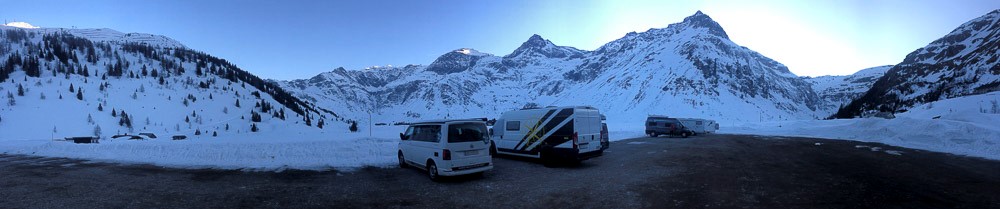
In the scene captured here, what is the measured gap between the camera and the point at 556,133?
1670cm

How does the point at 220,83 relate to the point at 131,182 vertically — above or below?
above

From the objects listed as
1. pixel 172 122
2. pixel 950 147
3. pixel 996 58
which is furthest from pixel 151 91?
pixel 996 58

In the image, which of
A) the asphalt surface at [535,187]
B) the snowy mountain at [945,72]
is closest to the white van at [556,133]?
the asphalt surface at [535,187]

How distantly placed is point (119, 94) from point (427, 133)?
288ft

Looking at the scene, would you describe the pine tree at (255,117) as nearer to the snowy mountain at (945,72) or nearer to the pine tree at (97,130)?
the pine tree at (97,130)

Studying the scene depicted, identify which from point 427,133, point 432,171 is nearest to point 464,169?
point 432,171

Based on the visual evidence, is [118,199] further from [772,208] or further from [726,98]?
[726,98]

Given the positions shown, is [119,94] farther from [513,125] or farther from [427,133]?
[427,133]

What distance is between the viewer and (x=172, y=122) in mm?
69062

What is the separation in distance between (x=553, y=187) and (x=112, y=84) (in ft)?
328

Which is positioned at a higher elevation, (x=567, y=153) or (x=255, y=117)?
(x=255, y=117)

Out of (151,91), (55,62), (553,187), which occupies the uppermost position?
(55,62)

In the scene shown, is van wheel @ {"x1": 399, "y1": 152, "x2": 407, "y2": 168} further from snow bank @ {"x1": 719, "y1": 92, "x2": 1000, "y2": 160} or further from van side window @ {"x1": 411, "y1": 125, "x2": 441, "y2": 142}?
snow bank @ {"x1": 719, "y1": 92, "x2": 1000, "y2": 160}

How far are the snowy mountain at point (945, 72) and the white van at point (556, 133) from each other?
122121 mm
